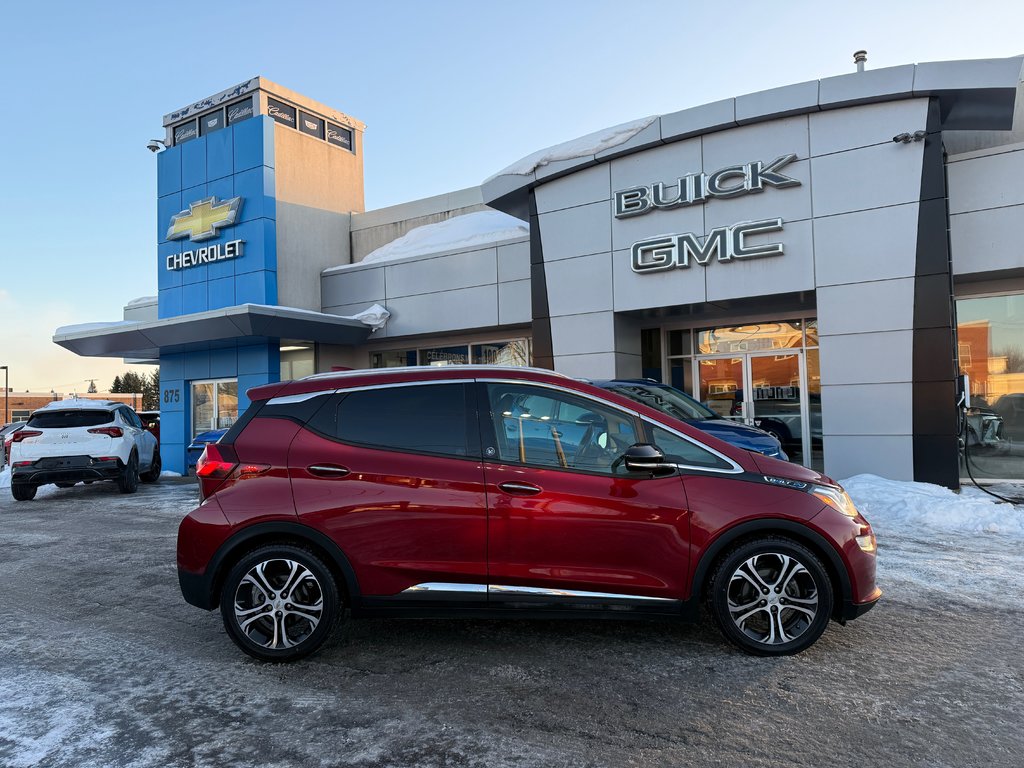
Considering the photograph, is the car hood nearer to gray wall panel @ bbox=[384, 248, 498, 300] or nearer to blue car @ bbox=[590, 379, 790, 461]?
blue car @ bbox=[590, 379, 790, 461]

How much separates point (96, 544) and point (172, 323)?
9202mm

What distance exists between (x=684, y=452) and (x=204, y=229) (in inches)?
713

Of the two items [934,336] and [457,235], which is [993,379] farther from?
[457,235]

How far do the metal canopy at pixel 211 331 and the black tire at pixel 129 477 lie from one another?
3.46 m

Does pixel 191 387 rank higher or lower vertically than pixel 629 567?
higher

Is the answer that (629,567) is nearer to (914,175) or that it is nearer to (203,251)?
(914,175)

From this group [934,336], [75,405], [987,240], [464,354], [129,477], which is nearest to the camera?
[934,336]

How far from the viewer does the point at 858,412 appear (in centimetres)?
1080

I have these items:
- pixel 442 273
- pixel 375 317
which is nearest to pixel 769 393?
pixel 442 273

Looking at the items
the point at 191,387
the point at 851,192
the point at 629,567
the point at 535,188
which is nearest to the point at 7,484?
the point at 191,387

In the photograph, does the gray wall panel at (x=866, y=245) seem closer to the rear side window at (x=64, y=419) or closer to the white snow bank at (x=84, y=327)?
the rear side window at (x=64, y=419)

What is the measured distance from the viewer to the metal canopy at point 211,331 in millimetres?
15227

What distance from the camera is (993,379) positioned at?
1154 cm

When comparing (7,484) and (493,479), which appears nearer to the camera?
(493,479)
